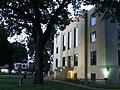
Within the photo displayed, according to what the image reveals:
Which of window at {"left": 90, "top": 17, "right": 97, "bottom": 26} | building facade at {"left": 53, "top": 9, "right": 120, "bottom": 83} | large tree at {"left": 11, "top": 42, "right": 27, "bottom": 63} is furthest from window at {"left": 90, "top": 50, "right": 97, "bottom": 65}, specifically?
large tree at {"left": 11, "top": 42, "right": 27, "bottom": 63}

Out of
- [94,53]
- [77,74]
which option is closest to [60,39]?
[77,74]

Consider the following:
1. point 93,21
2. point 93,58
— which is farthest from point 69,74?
point 93,21

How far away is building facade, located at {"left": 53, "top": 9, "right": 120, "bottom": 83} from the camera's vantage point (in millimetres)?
49812

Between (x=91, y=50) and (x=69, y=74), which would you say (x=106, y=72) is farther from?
(x=69, y=74)

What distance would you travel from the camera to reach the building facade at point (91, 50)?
163 ft

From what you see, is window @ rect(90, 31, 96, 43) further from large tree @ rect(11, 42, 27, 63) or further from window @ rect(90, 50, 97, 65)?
large tree @ rect(11, 42, 27, 63)

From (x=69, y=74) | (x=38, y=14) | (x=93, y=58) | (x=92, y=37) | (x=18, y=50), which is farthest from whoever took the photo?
(x=18, y=50)

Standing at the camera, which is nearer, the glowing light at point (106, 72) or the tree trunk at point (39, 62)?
the tree trunk at point (39, 62)

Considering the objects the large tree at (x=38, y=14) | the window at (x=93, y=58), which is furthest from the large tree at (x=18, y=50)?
the large tree at (x=38, y=14)

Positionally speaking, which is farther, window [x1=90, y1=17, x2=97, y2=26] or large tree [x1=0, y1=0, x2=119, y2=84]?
window [x1=90, y1=17, x2=97, y2=26]

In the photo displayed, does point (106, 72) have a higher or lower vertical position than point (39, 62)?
lower

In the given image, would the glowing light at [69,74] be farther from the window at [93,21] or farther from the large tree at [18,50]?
the window at [93,21]

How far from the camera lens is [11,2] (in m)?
30.6

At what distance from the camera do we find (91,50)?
180ft
